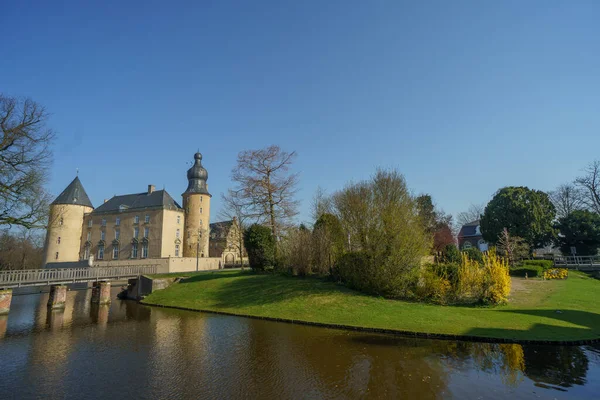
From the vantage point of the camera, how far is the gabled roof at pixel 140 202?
52991mm

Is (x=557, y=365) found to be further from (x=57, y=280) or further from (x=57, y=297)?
(x=57, y=280)

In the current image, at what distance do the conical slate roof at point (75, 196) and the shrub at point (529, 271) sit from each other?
64.4 metres

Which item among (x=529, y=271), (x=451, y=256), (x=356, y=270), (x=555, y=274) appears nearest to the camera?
(x=356, y=270)

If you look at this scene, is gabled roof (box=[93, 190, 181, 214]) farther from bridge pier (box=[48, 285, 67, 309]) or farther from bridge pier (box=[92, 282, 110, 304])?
bridge pier (box=[48, 285, 67, 309])

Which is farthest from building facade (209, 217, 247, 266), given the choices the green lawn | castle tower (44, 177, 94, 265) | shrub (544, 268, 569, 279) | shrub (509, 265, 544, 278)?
shrub (544, 268, 569, 279)

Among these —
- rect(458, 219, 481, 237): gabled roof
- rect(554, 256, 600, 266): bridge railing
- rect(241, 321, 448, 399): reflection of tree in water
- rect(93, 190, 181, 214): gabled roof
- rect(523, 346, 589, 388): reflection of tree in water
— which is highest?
rect(93, 190, 181, 214): gabled roof

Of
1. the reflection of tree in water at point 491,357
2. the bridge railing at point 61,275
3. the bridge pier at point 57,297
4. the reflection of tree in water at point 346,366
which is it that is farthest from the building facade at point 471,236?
the bridge pier at point 57,297

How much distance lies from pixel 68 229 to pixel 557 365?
2562 inches

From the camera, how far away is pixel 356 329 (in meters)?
14.0

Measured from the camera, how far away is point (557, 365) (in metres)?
9.39

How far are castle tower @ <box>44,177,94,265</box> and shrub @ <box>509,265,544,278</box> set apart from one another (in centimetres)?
6160

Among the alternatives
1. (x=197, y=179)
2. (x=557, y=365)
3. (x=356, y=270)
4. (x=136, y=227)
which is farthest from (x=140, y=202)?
(x=557, y=365)

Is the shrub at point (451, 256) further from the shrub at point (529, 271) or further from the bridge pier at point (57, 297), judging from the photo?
the bridge pier at point (57, 297)

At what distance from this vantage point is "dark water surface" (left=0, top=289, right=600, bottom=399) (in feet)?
25.2
